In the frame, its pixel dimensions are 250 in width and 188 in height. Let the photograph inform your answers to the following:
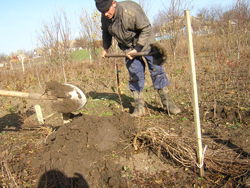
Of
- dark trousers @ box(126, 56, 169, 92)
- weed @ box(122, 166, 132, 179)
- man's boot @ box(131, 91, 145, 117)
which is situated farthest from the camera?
man's boot @ box(131, 91, 145, 117)

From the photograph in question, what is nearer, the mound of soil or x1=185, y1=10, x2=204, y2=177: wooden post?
x1=185, y1=10, x2=204, y2=177: wooden post

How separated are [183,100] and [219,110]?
3.50ft

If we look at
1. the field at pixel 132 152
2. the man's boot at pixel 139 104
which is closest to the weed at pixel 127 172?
the field at pixel 132 152

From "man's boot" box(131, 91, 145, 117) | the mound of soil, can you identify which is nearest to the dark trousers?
"man's boot" box(131, 91, 145, 117)

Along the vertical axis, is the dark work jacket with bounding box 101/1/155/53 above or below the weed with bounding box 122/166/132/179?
above

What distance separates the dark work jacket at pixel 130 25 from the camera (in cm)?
302

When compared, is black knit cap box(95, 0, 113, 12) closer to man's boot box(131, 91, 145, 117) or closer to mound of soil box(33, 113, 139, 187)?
man's boot box(131, 91, 145, 117)

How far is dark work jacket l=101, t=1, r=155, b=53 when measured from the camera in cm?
302

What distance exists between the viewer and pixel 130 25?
3105mm

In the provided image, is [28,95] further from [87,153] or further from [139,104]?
[139,104]

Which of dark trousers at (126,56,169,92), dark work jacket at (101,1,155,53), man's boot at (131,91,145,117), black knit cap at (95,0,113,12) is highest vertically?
black knit cap at (95,0,113,12)

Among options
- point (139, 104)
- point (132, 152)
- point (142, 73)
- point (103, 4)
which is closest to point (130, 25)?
point (103, 4)

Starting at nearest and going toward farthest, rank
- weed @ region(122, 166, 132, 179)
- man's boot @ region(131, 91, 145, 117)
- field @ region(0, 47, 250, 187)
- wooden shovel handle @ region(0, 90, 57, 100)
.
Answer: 1. field @ region(0, 47, 250, 187)
2. weed @ region(122, 166, 132, 179)
3. wooden shovel handle @ region(0, 90, 57, 100)
4. man's boot @ region(131, 91, 145, 117)

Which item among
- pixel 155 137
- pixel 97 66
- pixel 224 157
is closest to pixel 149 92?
pixel 155 137
